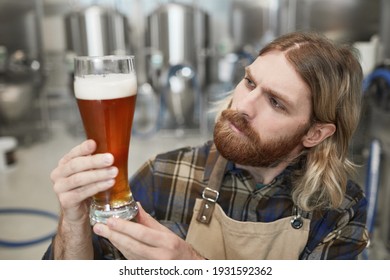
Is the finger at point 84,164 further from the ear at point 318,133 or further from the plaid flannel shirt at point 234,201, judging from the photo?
the ear at point 318,133

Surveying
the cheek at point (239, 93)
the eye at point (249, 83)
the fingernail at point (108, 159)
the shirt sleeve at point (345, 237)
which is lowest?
the shirt sleeve at point (345, 237)

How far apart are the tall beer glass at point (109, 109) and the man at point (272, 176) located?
0.29ft

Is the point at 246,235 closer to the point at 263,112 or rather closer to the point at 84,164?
the point at 263,112

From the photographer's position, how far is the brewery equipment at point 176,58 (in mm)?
2822

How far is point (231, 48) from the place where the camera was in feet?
10.2

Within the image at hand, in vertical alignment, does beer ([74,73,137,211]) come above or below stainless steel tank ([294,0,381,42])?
below

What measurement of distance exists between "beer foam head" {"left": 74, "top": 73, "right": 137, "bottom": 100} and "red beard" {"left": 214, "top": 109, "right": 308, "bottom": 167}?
23 cm

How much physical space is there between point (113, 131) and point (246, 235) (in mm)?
378

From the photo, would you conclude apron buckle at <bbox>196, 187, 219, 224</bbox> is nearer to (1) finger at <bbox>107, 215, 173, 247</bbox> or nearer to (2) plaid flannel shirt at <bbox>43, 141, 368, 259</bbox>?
(2) plaid flannel shirt at <bbox>43, 141, 368, 259</bbox>

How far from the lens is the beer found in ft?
1.71

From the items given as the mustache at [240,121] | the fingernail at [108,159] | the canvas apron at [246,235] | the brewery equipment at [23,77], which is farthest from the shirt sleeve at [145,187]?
the brewery equipment at [23,77]

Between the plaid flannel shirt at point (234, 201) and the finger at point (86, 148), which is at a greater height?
the finger at point (86, 148)

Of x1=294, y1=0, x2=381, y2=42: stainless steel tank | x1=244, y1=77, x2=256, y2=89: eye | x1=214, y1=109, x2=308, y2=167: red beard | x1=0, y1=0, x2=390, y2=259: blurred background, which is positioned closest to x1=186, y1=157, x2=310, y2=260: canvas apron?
x1=214, y1=109, x2=308, y2=167: red beard

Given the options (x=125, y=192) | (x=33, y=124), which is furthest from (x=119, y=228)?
(x=33, y=124)
